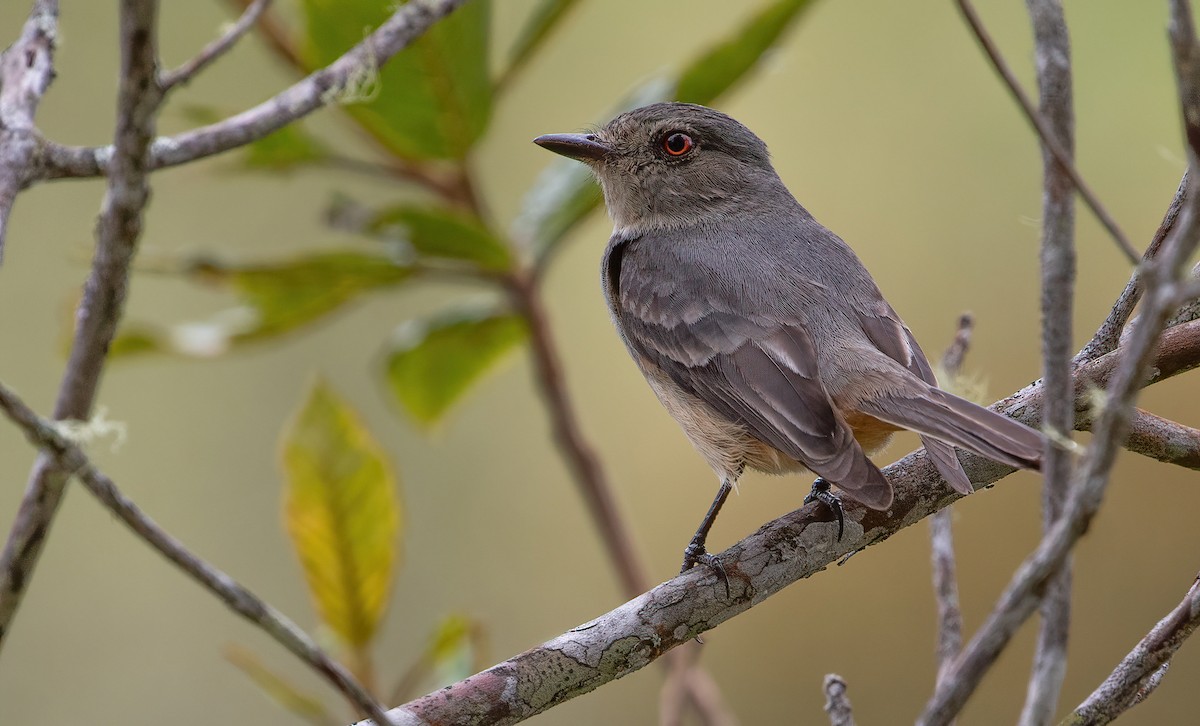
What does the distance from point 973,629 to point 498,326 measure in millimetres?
3467

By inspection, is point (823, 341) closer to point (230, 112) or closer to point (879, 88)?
point (230, 112)

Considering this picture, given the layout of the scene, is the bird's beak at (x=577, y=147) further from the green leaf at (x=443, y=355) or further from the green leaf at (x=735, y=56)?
the green leaf at (x=443, y=355)

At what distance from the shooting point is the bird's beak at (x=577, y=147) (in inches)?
169

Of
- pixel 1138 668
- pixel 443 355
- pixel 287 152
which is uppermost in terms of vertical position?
pixel 287 152

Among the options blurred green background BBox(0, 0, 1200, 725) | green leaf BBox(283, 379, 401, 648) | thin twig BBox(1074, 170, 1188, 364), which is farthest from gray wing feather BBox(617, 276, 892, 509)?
blurred green background BBox(0, 0, 1200, 725)

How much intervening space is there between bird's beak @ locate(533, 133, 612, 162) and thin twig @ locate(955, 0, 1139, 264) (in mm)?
2744

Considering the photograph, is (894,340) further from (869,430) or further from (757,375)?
(757,375)

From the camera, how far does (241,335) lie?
426 centimetres

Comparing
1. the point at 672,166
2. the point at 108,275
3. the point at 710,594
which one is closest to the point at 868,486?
the point at 710,594

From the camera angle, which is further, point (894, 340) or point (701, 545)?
point (894, 340)

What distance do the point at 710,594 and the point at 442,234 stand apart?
1.76 m

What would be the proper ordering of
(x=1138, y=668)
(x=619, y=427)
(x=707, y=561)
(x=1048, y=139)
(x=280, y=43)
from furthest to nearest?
1. (x=619, y=427)
2. (x=280, y=43)
3. (x=707, y=561)
4. (x=1138, y=668)
5. (x=1048, y=139)

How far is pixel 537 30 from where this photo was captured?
4.04 m

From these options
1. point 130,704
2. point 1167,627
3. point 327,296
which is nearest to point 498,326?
point 327,296
